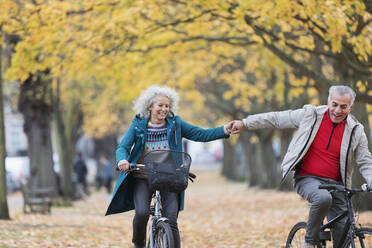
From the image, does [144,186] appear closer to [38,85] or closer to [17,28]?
[17,28]

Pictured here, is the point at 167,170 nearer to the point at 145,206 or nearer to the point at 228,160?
the point at 145,206

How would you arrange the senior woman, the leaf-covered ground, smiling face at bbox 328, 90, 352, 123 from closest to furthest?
smiling face at bbox 328, 90, 352, 123 → the senior woman → the leaf-covered ground

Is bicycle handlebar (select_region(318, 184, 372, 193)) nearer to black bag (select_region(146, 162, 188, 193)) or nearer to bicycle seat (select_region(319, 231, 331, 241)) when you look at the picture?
bicycle seat (select_region(319, 231, 331, 241))

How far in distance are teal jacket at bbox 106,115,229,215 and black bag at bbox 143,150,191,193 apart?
12.0 inches

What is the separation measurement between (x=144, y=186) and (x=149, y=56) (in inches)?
427

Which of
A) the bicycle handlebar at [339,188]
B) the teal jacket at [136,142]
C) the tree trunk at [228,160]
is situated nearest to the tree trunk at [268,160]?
the tree trunk at [228,160]

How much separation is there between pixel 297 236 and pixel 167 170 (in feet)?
4.65

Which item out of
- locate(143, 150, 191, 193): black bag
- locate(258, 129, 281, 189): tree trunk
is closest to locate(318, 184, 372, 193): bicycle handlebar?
locate(143, 150, 191, 193): black bag

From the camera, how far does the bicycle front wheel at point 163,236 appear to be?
5.77m

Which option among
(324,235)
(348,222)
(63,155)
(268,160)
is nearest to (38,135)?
(63,155)

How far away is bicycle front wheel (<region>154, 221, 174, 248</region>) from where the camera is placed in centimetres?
577

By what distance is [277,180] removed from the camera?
96.7 feet

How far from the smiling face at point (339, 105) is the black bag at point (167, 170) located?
135 centimetres

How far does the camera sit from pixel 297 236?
20.5 feet
